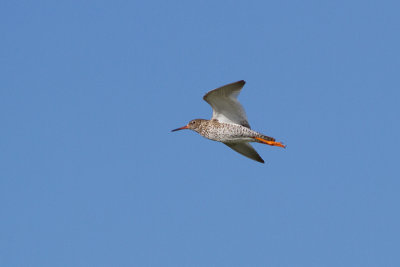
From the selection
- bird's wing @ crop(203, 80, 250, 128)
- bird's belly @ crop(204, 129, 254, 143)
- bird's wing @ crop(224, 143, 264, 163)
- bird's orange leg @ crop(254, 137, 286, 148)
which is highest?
bird's wing @ crop(203, 80, 250, 128)

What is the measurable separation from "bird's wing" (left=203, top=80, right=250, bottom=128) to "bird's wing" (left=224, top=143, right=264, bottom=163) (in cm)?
197

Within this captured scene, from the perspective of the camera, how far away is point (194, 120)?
934 inches

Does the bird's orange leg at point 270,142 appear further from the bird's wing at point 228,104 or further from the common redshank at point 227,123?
the bird's wing at point 228,104

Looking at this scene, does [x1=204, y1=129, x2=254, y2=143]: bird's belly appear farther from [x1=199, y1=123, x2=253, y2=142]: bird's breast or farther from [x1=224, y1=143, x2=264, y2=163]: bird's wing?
[x1=224, y1=143, x2=264, y2=163]: bird's wing

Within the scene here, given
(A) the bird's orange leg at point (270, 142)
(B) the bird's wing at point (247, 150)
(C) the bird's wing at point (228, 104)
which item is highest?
(C) the bird's wing at point (228, 104)

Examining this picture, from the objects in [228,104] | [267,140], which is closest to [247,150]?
[267,140]

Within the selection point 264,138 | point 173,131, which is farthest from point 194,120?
point 264,138

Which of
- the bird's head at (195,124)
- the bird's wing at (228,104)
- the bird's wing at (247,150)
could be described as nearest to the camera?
the bird's wing at (228,104)

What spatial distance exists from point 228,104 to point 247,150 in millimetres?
3305

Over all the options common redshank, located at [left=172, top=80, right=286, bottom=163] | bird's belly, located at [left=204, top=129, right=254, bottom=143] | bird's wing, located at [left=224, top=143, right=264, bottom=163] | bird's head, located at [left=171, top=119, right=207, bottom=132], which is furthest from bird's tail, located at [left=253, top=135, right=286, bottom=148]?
bird's head, located at [left=171, top=119, right=207, bottom=132]

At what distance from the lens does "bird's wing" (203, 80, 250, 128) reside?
68.2 feet

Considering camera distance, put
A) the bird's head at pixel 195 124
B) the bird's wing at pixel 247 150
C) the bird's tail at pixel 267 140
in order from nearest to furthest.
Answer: the bird's tail at pixel 267 140 < the bird's head at pixel 195 124 < the bird's wing at pixel 247 150

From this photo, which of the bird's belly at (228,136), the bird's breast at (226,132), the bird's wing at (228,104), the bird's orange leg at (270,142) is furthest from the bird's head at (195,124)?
the bird's orange leg at (270,142)

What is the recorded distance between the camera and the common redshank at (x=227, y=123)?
70.0 ft
